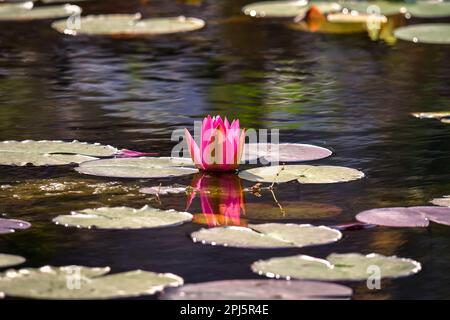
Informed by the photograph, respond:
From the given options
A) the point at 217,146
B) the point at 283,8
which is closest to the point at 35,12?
the point at 283,8

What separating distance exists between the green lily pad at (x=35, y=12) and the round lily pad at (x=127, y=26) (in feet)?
0.85

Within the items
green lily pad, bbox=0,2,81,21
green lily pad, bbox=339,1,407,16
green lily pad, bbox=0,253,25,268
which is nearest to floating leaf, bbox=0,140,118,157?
green lily pad, bbox=0,253,25,268

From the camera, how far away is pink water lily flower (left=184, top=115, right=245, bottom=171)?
3.67m

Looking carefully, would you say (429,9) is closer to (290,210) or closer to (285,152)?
(285,152)

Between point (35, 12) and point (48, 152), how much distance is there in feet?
11.9

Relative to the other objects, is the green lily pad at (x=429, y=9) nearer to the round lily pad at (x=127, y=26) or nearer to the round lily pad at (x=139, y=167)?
the round lily pad at (x=127, y=26)

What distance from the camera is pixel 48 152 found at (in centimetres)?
399

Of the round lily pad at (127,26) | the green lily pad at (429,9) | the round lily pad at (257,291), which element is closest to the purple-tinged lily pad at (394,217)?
the round lily pad at (257,291)

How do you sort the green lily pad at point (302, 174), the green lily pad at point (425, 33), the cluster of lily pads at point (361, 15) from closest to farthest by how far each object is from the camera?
the green lily pad at point (302, 174)
the green lily pad at point (425, 33)
the cluster of lily pads at point (361, 15)

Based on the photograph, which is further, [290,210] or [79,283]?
[290,210]

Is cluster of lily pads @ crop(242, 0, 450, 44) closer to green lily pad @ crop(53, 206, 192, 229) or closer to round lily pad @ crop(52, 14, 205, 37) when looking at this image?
round lily pad @ crop(52, 14, 205, 37)

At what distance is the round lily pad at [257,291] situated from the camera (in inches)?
102

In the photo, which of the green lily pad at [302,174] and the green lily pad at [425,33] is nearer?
the green lily pad at [302,174]
